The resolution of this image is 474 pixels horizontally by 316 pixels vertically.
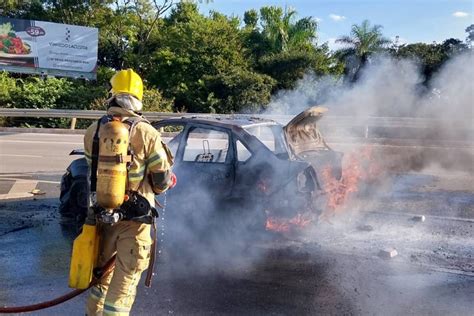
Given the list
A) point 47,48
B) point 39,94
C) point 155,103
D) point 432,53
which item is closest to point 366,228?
point 432,53

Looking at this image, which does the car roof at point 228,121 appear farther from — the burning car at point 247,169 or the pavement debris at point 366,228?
the pavement debris at point 366,228

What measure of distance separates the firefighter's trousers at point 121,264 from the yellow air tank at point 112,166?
0.25m

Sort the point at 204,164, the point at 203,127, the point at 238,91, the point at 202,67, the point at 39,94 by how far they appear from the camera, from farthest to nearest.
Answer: the point at 202,67
the point at 39,94
the point at 238,91
the point at 203,127
the point at 204,164

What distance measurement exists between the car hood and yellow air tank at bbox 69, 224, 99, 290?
3650mm

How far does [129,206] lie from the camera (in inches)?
135

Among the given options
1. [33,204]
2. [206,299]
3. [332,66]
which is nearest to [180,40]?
[332,66]

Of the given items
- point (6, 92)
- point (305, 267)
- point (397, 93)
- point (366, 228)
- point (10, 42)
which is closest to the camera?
point (305, 267)

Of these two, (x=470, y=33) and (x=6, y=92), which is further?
(x=6, y=92)

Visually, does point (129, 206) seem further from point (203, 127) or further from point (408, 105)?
point (408, 105)

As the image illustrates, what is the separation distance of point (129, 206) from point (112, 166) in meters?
0.32

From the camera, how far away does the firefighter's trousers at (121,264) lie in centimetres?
334

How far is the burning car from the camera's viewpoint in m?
5.96

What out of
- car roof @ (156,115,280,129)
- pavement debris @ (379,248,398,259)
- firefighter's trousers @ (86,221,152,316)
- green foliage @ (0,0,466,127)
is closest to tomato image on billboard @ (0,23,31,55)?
green foliage @ (0,0,466,127)

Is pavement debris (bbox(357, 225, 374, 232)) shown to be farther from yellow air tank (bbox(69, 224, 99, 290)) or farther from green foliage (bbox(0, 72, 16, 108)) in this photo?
green foliage (bbox(0, 72, 16, 108))
